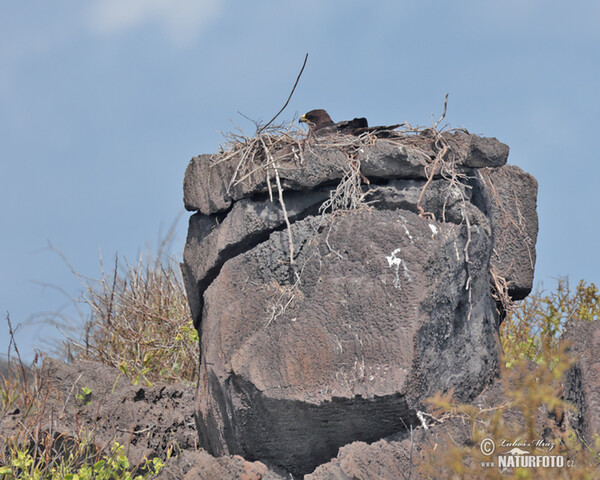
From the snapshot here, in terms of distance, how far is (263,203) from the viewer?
469cm

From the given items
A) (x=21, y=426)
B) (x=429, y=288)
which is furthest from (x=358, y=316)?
(x=21, y=426)

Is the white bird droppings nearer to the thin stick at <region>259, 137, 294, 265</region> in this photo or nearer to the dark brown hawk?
the thin stick at <region>259, 137, 294, 265</region>

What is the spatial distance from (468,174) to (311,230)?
123 cm

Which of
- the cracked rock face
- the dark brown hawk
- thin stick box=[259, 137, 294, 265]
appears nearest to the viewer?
the cracked rock face

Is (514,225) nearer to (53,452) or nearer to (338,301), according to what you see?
(338,301)

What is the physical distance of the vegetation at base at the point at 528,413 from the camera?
2.60 metres

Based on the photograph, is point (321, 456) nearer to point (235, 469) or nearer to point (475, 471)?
point (235, 469)

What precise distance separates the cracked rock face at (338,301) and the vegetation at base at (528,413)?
0.32 meters

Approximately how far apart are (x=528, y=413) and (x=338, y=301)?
1746mm

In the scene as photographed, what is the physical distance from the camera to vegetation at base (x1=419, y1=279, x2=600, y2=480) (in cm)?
260

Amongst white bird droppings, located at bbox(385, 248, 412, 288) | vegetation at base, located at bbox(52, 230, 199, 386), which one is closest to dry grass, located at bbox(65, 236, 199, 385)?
vegetation at base, located at bbox(52, 230, 199, 386)

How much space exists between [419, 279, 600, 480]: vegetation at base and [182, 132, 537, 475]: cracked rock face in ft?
1.06

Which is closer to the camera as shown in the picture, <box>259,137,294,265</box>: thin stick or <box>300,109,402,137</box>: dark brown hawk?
<box>259,137,294,265</box>: thin stick

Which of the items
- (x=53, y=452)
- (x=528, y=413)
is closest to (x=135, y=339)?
(x=53, y=452)
